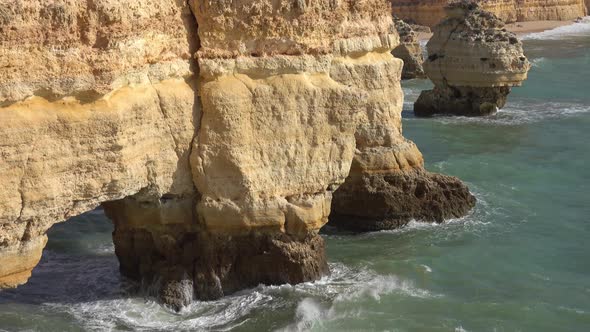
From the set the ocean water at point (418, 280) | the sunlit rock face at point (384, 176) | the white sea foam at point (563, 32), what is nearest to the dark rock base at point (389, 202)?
the sunlit rock face at point (384, 176)

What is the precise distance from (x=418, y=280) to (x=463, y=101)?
681 inches

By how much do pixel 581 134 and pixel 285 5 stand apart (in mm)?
17047

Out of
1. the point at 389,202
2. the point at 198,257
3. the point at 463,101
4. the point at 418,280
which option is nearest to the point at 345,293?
the point at 418,280

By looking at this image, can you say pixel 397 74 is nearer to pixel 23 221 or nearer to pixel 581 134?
pixel 23 221

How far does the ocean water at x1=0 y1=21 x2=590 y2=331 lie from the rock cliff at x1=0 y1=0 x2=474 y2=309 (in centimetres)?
70

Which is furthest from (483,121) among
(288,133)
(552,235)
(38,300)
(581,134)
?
(38,300)

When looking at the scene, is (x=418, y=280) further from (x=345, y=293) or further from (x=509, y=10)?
(x=509, y=10)

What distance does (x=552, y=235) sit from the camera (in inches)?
754

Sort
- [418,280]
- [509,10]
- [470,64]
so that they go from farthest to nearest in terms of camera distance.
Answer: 1. [509,10]
2. [470,64]
3. [418,280]

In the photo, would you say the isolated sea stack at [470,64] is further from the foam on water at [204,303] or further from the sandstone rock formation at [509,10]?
the sandstone rock formation at [509,10]

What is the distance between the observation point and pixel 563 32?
227 ft

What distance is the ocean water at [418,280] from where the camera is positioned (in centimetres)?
1391

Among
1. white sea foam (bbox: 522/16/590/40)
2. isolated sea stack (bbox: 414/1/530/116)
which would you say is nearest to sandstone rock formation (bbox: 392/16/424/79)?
isolated sea stack (bbox: 414/1/530/116)

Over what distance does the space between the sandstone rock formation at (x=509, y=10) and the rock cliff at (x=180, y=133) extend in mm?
48992
